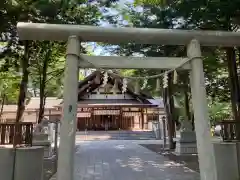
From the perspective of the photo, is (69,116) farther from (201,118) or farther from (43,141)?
(43,141)

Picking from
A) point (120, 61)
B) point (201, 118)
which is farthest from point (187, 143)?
point (120, 61)

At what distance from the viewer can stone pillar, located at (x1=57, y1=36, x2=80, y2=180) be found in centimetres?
392

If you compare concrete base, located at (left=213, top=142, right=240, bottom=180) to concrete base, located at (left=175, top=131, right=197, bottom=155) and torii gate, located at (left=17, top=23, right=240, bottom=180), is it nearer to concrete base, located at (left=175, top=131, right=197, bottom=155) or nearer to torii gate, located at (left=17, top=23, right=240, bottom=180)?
torii gate, located at (left=17, top=23, right=240, bottom=180)

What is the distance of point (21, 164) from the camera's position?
16.7 ft

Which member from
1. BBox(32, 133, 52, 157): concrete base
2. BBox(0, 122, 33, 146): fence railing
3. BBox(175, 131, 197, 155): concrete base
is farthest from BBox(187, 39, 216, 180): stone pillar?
BBox(175, 131, 197, 155): concrete base

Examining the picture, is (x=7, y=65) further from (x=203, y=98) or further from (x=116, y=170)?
(x=203, y=98)

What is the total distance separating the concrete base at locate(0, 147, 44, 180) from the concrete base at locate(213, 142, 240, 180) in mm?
4043

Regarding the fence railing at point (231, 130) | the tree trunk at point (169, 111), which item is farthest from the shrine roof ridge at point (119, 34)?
the tree trunk at point (169, 111)

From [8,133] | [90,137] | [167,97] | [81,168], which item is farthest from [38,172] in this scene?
[90,137]

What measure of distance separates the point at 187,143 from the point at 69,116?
8082mm

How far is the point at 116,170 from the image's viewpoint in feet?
25.3

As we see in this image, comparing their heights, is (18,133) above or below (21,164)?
above

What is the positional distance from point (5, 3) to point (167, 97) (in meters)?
9.25

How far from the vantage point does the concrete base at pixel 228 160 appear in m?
5.80
